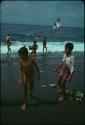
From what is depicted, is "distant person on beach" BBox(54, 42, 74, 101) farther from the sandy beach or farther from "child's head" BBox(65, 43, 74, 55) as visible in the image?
the sandy beach

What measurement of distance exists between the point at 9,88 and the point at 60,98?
2.15 m

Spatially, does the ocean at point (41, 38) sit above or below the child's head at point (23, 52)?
above

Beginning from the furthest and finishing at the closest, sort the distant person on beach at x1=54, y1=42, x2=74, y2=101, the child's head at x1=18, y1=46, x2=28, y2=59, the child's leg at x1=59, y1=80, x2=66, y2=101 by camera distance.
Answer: the child's leg at x1=59, y1=80, x2=66, y2=101 < the distant person on beach at x1=54, y1=42, x2=74, y2=101 < the child's head at x1=18, y1=46, x2=28, y2=59

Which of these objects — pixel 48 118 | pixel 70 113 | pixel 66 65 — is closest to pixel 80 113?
pixel 70 113

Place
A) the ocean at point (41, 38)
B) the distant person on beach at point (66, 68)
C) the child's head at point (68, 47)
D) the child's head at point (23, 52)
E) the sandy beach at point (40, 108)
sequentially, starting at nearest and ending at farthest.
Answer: the sandy beach at point (40, 108), the child's head at point (23, 52), the child's head at point (68, 47), the distant person on beach at point (66, 68), the ocean at point (41, 38)

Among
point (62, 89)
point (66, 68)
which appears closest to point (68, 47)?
point (66, 68)

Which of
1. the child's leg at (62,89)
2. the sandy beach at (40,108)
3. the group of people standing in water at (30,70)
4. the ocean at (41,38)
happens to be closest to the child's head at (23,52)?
the group of people standing in water at (30,70)

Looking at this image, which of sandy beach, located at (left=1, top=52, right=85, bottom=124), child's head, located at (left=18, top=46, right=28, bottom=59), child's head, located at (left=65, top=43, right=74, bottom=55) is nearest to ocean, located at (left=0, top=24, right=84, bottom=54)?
sandy beach, located at (left=1, top=52, right=85, bottom=124)

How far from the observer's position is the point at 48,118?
7332 mm

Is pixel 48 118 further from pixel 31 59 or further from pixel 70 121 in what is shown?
pixel 31 59

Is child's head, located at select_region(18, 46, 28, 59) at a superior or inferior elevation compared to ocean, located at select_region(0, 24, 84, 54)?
inferior

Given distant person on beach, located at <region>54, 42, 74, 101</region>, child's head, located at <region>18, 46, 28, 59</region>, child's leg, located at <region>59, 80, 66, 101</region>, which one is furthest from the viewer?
child's leg, located at <region>59, 80, 66, 101</region>

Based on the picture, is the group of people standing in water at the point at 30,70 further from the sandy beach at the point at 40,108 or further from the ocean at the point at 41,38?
the ocean at the point at 41,38

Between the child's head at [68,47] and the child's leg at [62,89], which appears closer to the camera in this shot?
the child's head at [68,47]
